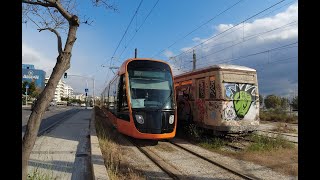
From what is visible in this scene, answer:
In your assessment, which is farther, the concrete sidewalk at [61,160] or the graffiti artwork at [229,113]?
the graffiti artwork at [229,113]

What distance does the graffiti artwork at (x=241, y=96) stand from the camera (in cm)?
1241

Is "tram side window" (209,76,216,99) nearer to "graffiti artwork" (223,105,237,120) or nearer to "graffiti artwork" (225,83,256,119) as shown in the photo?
"graffiti artwork" (225,83,256,119)

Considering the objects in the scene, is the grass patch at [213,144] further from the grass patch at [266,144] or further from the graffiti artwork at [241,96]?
the graffiti artwork at [241,96]

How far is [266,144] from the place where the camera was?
11.7 m

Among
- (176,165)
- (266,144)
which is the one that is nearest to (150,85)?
(176,165)

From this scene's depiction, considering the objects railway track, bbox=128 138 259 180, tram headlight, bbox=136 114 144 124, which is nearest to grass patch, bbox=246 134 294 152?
railway track, bbox=128 138 259 180

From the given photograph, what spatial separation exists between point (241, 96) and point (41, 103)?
31.5ft

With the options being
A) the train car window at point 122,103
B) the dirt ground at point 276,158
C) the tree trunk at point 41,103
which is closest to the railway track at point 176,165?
the dirt ground at point 276,158

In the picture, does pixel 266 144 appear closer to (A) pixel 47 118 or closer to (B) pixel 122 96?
(B) pixel 122 96

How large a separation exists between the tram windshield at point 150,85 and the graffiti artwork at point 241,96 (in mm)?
2325

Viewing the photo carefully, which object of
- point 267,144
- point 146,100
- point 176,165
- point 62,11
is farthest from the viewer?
point 146,100
